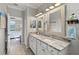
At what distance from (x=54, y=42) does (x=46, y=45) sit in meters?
0.13

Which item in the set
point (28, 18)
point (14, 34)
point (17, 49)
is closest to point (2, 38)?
point (14, 34)

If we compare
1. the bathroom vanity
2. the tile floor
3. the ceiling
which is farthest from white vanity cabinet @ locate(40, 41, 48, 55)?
the ceiling

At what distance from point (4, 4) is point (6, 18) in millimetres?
223

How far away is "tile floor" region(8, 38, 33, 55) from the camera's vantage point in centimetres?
176

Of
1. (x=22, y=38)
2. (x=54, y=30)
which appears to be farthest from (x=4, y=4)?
(x=54, y=30)

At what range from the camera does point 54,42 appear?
5.58 ft

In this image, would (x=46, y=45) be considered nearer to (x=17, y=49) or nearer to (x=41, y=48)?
(x=41, y=48)

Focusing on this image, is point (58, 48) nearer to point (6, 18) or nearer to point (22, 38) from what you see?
point (22, 38)

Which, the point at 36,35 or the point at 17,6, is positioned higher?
the point at 17,6

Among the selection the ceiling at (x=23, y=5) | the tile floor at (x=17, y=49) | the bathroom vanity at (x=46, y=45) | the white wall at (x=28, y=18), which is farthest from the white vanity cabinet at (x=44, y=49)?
the ceiling at (x=23, y=5)

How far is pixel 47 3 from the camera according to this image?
5.75ft

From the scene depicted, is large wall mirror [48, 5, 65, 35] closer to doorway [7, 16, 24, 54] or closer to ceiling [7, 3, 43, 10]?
ceiling [7, 3, 43, 10]

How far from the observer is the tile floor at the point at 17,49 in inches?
69.3

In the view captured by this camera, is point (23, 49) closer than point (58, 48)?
No
